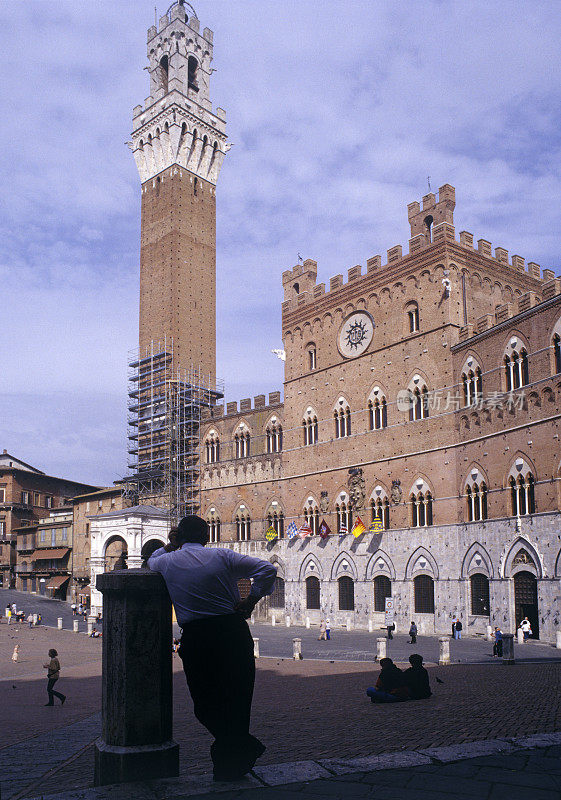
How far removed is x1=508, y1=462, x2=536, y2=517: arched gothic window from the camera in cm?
2733

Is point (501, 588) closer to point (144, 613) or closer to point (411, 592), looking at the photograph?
point (411, 592)

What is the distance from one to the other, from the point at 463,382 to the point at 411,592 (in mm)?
9210

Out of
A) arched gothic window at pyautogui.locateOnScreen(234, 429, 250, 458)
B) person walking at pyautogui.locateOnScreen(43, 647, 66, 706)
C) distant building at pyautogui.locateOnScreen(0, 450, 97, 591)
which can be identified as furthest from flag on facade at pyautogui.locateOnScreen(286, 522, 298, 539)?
distant building at pyautogui.locateOnScreen(0, 450, 97, 591)

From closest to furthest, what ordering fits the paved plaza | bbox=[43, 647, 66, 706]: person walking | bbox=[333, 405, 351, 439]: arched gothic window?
the paved plaza → bbox=[43, 647, 66, 706]: person walking → bbox=[333, 405, 351, 439]: arched gothic window

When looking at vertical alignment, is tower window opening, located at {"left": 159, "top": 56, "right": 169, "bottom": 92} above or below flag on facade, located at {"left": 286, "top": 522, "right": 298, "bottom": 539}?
above

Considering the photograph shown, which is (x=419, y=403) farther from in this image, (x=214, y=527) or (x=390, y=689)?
(x=390, y=689)

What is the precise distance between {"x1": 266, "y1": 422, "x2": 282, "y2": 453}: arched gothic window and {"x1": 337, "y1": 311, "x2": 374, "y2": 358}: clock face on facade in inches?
252

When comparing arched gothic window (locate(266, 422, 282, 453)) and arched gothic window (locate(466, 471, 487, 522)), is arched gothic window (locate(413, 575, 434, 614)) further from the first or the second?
arched gothic window (locate(266, 422, 282, 453))

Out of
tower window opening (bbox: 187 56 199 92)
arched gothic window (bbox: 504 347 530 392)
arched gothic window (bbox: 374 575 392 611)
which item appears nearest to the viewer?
arched gothic window (bbox: 504 347 530 392)

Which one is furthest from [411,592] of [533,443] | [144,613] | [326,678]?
[144,613]

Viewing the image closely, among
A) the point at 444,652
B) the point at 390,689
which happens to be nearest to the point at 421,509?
the point at 444,652

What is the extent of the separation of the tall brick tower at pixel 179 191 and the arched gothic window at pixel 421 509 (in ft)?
71.2

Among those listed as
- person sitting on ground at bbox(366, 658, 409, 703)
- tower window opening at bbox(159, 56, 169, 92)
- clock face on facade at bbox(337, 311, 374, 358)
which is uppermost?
tower window opening at bbox(159, 56, 169, 92)

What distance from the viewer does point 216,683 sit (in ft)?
14.7
